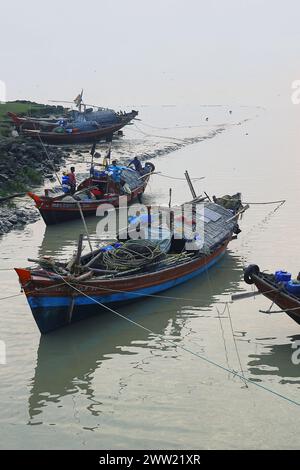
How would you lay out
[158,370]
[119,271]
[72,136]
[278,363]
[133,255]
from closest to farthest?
[158,370]
[278,363]
[119,271]
[133,255]
[72,136]

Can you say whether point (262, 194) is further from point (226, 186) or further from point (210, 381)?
point (210, 381)

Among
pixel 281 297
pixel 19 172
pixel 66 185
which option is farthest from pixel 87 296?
pixel 19 172

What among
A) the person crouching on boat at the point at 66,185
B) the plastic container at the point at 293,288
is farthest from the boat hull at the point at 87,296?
the person crouching on boat at the point at 66,185

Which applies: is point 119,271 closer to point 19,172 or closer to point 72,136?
point 19,172

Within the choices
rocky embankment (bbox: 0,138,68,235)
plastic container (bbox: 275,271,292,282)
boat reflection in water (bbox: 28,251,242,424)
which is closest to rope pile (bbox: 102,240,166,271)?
boat reflection in water (bbox: 28,251,242,424)

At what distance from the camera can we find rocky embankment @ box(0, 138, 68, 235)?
25.5m

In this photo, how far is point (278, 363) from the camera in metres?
13.2

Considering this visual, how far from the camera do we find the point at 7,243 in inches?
865

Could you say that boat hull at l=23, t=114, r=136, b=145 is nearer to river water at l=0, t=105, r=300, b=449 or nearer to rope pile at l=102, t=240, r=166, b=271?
river water at l=0, t=105, r=300, b=449

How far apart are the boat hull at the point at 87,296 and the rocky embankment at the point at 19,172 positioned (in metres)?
7.85

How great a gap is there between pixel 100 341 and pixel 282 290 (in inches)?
162

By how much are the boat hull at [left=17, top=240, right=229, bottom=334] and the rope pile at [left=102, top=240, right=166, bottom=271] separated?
1.34 ft

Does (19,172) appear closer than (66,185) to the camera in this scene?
No

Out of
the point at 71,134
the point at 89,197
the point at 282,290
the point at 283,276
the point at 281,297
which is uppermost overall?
the point at 71,134
